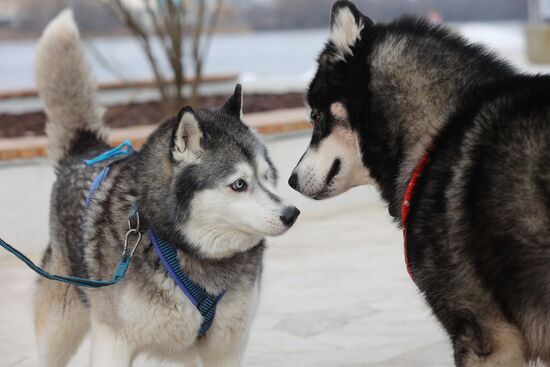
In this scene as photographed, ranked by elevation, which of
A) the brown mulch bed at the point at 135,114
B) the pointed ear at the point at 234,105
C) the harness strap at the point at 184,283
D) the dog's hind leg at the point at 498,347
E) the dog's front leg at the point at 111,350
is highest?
the pointed ear at the point at 234,105

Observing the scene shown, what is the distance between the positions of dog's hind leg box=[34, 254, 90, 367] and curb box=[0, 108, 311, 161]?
256 centimetres

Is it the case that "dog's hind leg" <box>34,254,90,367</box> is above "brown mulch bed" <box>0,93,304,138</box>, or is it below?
above

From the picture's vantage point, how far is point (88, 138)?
4102 millimetres

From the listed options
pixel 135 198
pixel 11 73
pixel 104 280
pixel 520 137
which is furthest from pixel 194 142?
pixel 11 73

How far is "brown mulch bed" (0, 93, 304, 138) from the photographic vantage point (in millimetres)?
8203

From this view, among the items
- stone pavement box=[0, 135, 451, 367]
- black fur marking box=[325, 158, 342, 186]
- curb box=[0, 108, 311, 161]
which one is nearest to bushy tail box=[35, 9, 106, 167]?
stone pavement box=[0, 135, 451, 367]

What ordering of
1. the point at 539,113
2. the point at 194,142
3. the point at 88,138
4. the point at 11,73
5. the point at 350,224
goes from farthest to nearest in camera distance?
the point at 11,73
the point at 350,224
the point at 88,138
the point at 194,142
the point at 539,113

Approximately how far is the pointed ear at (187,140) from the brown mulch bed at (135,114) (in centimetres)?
496

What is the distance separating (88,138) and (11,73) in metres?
14.0

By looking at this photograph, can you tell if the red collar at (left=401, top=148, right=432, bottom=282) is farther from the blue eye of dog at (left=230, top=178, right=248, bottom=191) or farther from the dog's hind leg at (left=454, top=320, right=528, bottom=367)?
the blue eye of dog at (left=230, top=178, right=248, bottom=191)

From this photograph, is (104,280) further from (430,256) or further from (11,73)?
A: (11,73)

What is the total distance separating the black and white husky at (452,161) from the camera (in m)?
2.70

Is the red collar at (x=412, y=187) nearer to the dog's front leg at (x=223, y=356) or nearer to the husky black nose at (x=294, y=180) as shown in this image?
the husky black nose at (x=294, y=180)

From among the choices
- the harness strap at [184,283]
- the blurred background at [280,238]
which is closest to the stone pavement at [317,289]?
the blurred background at [280,238]
